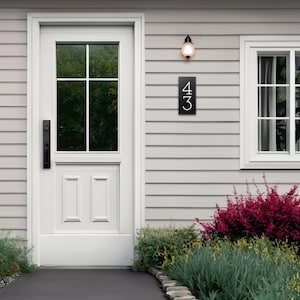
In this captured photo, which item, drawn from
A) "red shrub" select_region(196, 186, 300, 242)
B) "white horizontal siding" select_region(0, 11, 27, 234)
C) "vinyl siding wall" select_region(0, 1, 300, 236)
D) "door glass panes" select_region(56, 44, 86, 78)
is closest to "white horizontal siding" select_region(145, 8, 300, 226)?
"vinyl siding wall" select_region(0, 1, 300, 236)

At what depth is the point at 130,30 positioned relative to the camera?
7559 mm

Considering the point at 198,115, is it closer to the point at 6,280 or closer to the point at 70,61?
the point at 70,61

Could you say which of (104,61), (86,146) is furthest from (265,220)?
(104,61)

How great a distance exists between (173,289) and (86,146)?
7.82ft

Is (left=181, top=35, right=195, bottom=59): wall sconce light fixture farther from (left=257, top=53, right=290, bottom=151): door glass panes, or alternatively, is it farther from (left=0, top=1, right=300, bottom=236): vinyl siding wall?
(left=257, top=53, right=290, bottom=151): door glass panes

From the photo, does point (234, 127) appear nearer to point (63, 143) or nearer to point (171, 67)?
point (171, 67)

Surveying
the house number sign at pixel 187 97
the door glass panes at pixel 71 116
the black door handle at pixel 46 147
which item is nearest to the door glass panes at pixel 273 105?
the house number sign at pixel 187 97

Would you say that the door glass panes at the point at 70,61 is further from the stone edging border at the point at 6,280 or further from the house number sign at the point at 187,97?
the stone edging border at the point at 6,280

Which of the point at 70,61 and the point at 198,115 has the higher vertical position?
the point at 70,61

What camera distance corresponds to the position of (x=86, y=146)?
7.58 meters

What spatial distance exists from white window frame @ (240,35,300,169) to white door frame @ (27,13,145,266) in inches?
43.2

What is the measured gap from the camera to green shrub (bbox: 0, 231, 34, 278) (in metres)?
6.66

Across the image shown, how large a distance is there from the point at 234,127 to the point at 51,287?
8.74 ft

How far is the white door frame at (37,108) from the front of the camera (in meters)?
7.41
